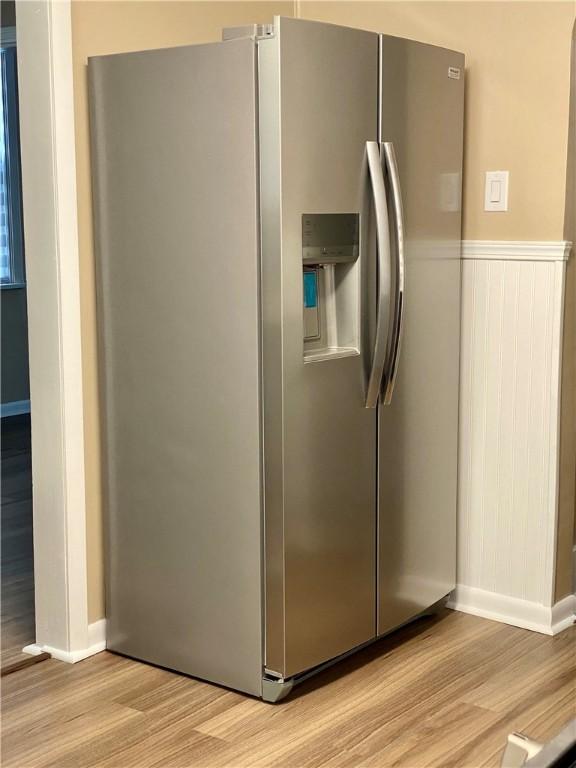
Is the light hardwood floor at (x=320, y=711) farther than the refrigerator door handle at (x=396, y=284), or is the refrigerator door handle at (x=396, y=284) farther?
the refrigerator door handle at (x=396, y=284)

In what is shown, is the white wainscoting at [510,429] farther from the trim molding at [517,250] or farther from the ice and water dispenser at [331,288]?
the ice and water dispenser at [331,288]

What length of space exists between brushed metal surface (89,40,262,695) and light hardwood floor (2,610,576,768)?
0.14 metres

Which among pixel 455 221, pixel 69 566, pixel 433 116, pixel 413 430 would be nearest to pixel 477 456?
pixel 413 430

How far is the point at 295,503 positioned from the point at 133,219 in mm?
865

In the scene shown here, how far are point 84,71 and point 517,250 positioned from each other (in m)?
1.34

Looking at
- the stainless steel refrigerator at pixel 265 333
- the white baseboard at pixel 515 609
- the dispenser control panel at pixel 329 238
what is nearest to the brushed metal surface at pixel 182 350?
the stainless steel refrigerator at pixel 265 333

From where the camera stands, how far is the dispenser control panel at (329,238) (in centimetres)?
254

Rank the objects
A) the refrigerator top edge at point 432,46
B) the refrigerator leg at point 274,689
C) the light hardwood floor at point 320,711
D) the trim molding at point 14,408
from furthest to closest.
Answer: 1. the trim molding at point 14,408
2. the refrigerator top edge at point 432,46
3. the refrigerator leg at point 274,689
4. the light hardwood floor at point 320,711

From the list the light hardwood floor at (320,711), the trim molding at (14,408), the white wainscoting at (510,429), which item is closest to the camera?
the light hardwood floor at (320,711)

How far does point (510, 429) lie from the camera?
3162 millimetres

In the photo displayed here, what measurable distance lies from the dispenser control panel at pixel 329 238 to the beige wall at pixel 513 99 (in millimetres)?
655

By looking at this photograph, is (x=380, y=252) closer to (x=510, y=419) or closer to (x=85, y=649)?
(x=510, y=419)

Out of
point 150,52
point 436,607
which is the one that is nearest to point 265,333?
point 150,52

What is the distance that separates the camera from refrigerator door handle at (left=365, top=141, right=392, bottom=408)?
105 inches
